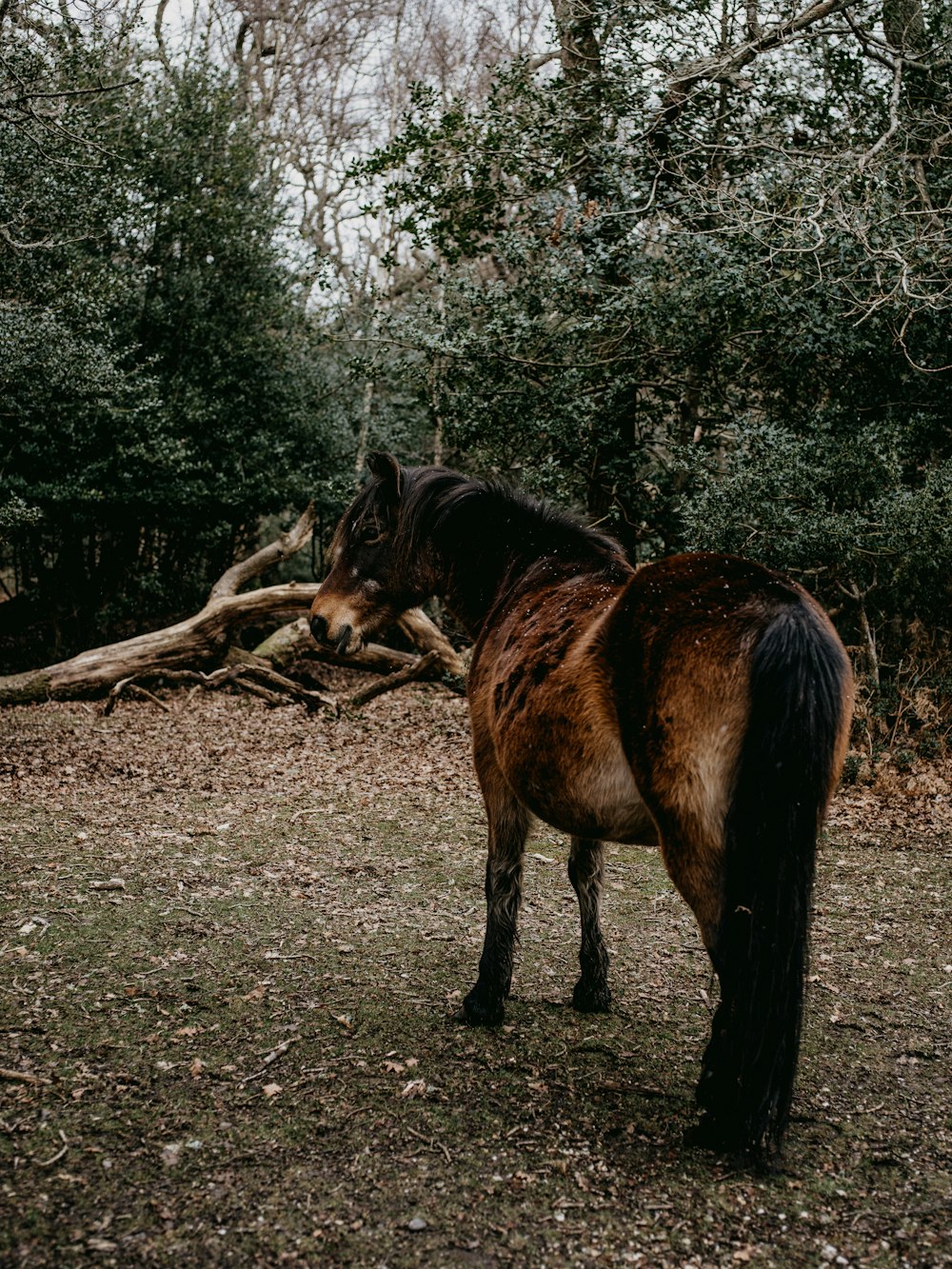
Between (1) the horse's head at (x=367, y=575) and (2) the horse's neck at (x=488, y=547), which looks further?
(1) the horse's head at (x=367, y=575)

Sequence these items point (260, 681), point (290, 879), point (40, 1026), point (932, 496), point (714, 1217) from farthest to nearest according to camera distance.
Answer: point (260, 681), point (932, 496), point (290, 879), point (40, 1026), point (714, 1217)

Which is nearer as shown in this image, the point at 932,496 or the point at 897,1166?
the point at 897,1166

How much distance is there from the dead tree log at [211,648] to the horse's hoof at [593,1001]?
7.23m

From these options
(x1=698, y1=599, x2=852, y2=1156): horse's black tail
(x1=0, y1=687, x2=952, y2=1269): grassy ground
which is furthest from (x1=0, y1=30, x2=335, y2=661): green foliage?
(x1=698, y1=599, x2=852, y2=1156): horse's black tail

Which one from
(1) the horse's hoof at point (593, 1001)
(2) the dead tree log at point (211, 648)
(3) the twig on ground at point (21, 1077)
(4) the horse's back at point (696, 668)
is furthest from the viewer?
(2) the dead tree log at point (211, 648)

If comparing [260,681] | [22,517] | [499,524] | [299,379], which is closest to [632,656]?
[499,524]

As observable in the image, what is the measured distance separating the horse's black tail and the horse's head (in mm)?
2081

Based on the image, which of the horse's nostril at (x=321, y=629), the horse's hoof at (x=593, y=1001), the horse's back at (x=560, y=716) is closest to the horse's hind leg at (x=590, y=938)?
the horse's hoof at (x=593, y=1001)

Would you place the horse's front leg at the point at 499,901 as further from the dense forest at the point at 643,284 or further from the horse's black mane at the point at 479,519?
the dense forest at the point at 643,284

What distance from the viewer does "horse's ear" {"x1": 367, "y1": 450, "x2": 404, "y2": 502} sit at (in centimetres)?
436

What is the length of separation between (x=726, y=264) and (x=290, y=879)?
694 cm

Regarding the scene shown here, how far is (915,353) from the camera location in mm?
9219

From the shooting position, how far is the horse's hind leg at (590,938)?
422 centimetres

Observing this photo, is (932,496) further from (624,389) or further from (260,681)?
(260,681)
